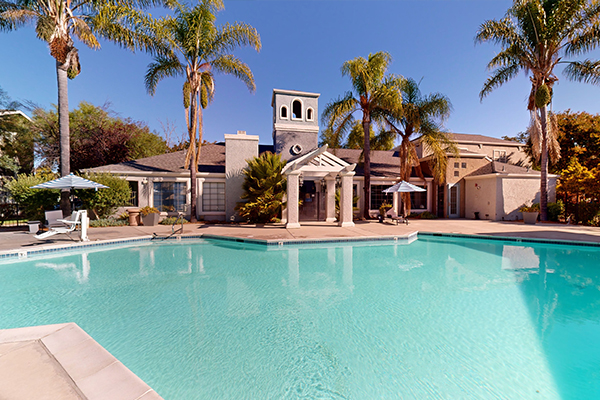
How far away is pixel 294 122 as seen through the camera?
60.8 feet

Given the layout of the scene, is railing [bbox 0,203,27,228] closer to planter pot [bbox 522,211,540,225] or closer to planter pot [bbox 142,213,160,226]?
planter pot [bbox 142,213,160,226]

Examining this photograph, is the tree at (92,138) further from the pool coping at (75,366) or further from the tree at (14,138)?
the pool coping at (75,366)

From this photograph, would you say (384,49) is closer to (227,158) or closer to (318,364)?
(227,158)

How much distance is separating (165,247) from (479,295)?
10.8 metres

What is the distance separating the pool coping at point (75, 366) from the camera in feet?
7.57

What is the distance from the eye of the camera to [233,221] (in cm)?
1736

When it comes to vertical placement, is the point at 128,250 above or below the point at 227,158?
below

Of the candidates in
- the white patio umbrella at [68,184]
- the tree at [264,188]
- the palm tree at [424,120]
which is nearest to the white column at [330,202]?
the tree at [264,188]

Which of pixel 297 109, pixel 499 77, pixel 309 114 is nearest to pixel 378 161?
pixel 309 114

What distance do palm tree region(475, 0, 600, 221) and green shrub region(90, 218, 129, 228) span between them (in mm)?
25141

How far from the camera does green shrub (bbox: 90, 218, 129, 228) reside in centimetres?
1432

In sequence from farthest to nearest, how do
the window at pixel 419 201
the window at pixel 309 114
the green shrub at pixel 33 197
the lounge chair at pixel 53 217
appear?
the window at pixel 419 201, the window at pixel 309 114, the green shrub at pixel 33 197, the lounge chair at pixel 53 217

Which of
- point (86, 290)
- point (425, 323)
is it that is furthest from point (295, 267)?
point (86, 290)

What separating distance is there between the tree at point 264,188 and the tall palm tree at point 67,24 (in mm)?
9192
